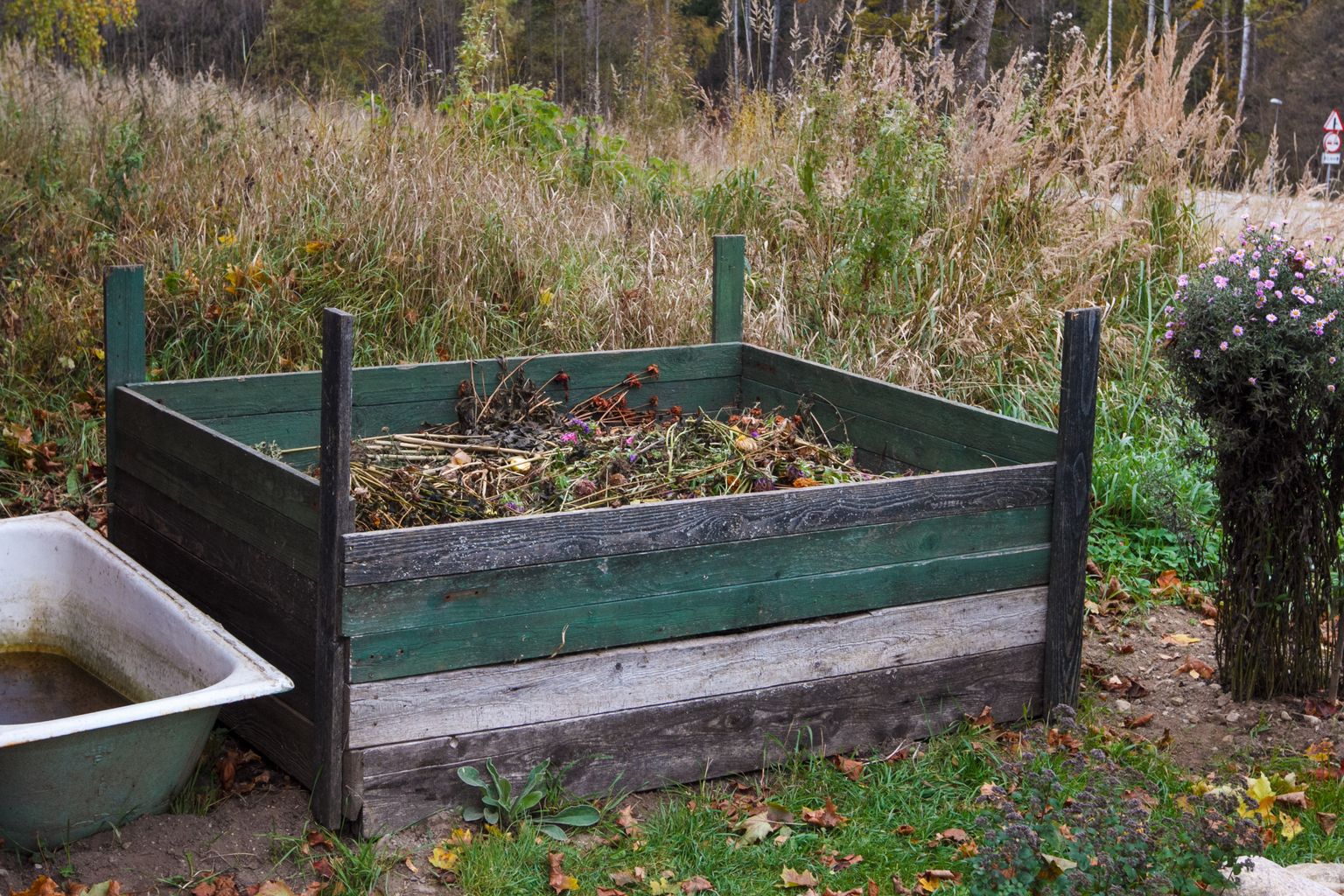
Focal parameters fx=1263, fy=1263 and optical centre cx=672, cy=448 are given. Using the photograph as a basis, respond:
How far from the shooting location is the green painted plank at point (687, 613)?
8.42ft

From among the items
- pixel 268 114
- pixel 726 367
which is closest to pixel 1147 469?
pixel 726 367

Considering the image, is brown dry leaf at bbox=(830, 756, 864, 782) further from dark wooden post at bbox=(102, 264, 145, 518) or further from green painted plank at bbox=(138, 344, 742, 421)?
dark wooden post at bbox=(102, 264, 145, 518)

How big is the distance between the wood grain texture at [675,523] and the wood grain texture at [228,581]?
0.96ft

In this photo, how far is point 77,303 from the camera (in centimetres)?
515

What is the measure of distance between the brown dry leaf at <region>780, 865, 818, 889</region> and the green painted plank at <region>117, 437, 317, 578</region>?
116 centimetres

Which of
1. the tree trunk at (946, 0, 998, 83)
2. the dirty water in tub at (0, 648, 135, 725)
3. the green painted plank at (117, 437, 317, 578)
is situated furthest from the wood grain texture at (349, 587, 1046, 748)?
the tree trunk at (946, 0, 998, 83)

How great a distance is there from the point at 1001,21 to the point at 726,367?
23.0m

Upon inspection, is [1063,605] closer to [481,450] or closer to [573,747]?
[573,747]

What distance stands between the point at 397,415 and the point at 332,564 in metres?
1.54

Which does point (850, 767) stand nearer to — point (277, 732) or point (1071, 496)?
point (1071, 496)

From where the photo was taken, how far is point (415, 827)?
2.64 metres


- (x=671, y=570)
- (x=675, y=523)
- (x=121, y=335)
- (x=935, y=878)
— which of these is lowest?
(x=935, y=878)

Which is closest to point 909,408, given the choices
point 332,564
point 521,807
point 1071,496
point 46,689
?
point 1071,496

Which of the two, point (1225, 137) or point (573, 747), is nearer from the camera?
point (573, 747)
